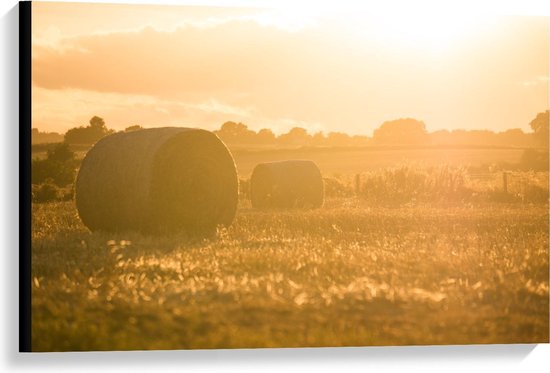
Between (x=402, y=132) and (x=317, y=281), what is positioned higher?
(x=402, y=132)

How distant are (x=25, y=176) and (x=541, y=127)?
340 centimetres

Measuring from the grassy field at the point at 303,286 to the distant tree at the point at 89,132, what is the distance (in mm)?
485

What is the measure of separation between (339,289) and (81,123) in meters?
1.99

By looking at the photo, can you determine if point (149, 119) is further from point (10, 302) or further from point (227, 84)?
point (10, 302)

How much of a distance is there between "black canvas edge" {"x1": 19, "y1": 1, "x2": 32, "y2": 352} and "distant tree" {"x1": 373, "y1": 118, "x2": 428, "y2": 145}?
225 cm

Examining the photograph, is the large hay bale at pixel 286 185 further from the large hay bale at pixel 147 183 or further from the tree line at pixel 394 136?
the large hay bale at pixel 147 183

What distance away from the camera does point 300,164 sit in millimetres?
6043

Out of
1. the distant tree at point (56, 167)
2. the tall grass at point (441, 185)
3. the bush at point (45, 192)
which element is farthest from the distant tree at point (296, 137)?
the bush at point (45, 192)

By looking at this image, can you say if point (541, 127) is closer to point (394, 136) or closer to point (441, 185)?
point (441, 185)

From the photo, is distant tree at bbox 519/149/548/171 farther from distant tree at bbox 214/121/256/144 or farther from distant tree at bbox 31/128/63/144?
distant tree at bbox 31/128/63/144

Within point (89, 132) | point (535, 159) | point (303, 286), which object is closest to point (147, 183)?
point (89, 132)

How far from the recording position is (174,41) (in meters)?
5.33

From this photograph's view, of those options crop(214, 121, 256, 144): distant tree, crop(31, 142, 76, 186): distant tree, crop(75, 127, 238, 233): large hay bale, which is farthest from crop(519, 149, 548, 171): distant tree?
crop(31, 142, 76, 186): distant tree

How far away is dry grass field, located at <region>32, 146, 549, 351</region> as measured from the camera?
4.67 m
